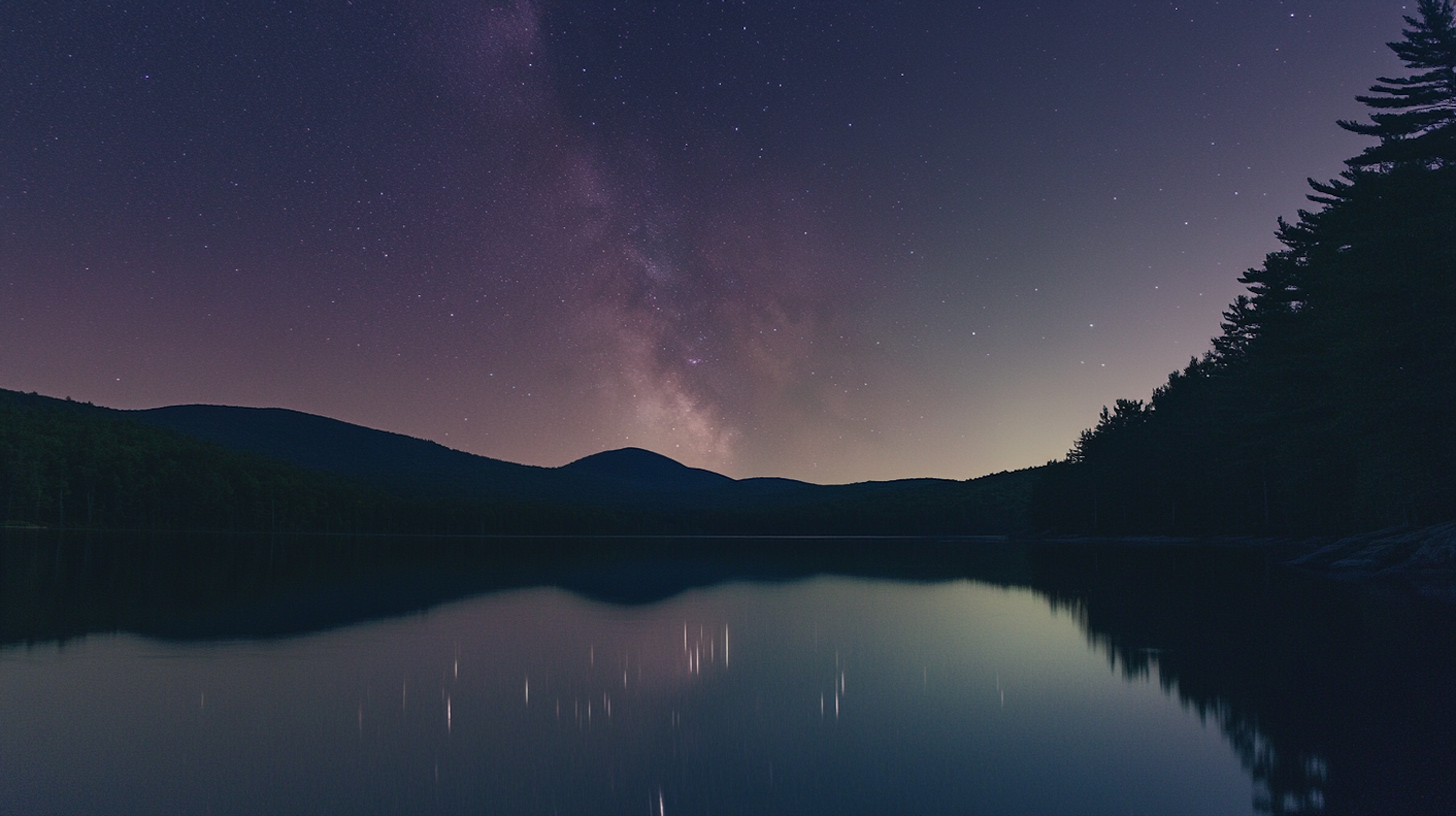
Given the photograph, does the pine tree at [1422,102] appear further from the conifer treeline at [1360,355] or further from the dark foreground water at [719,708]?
the dark foreground water at [719,708]

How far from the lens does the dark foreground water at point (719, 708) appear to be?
784 cm

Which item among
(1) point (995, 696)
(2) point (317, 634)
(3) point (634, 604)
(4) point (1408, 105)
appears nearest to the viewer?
(1) point (995, 696)

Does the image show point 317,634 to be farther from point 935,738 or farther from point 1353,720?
point 1353,720

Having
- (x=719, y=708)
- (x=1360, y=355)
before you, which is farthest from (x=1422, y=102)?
(x=719, y=708)

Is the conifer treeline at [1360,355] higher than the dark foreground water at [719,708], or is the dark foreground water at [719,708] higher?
the conifer treeline at [1360,355]

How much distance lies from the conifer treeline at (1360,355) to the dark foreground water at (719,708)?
16.2 meters

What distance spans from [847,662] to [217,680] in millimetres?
10830

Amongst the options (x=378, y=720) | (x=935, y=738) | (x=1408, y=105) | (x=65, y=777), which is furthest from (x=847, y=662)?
(x=1408, y=105)

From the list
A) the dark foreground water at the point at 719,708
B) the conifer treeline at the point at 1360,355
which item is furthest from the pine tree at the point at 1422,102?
the dark foreground water at the point at 719,708

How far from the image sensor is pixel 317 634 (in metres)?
17.6

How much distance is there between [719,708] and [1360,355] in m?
37.7

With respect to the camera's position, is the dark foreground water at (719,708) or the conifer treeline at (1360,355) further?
the conifer treeline at (1360,355)

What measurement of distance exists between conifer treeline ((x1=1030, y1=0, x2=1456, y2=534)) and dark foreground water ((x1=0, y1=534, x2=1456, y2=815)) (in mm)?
16207

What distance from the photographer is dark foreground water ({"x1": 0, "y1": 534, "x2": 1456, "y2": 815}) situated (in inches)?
309
